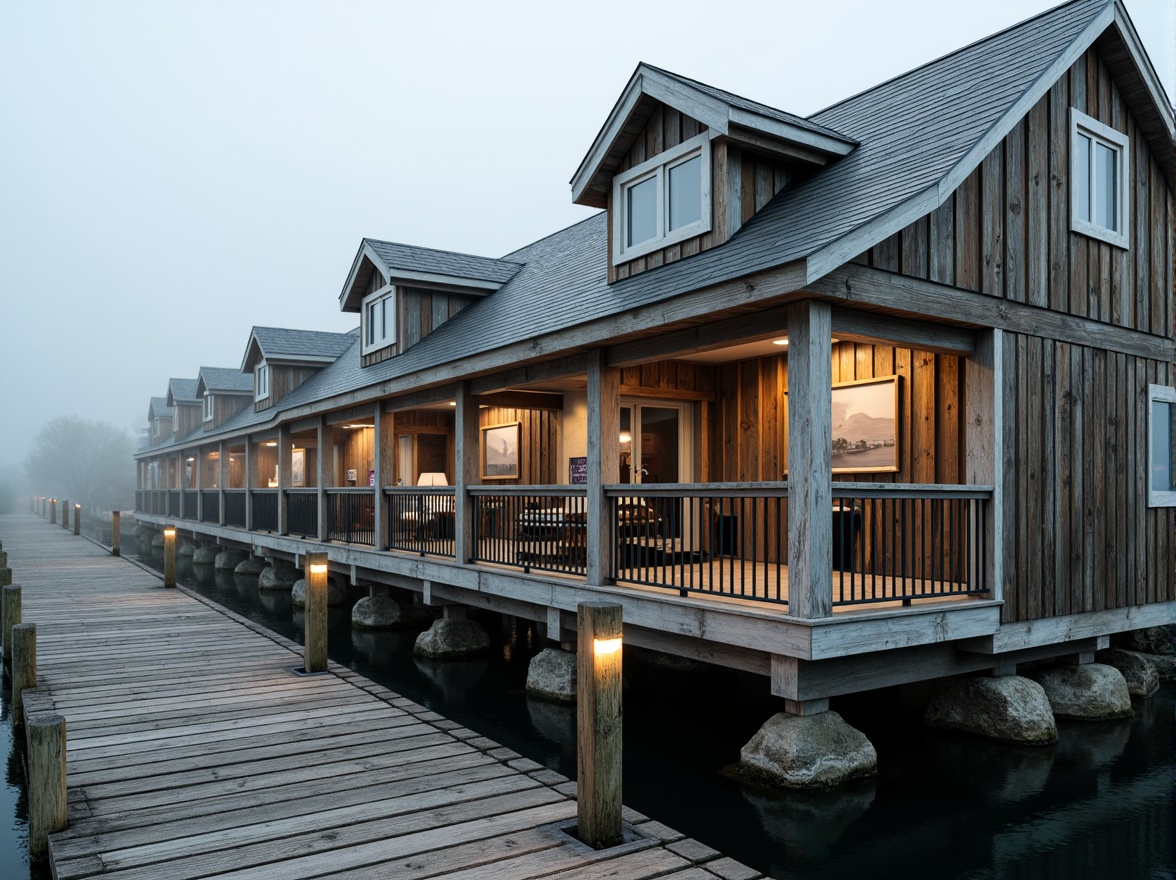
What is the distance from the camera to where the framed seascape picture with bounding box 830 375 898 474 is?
9.41 m

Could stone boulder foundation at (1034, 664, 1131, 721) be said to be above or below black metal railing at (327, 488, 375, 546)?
below

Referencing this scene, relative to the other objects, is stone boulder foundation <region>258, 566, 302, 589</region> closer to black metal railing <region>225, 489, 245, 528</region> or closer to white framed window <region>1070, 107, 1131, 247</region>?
black metal railing <region>225, 489, 245, 528</region>

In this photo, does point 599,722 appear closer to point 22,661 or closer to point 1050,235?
point 22,661

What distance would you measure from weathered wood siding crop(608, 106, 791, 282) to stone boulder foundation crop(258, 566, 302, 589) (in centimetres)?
1314

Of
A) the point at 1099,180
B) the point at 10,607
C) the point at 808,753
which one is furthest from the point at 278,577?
the point at 1099,180

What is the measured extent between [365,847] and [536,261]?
1294 centimetres

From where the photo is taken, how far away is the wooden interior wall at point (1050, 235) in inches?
298

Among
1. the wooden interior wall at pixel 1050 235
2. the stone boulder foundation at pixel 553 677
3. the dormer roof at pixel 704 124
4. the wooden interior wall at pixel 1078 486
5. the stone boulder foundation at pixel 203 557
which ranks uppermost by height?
the dormer roof at pixel 704 124

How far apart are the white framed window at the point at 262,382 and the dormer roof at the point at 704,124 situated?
16.2m

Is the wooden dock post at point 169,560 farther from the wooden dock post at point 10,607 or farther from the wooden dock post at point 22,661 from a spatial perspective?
the wooden dock post at point 22,661

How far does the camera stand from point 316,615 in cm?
898

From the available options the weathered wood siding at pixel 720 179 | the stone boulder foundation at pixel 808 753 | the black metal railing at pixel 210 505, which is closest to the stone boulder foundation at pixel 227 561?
the black metal railing at pixel 210 505

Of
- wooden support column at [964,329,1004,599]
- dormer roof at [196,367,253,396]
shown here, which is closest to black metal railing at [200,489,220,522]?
dormer roof at [196,367,253,396]

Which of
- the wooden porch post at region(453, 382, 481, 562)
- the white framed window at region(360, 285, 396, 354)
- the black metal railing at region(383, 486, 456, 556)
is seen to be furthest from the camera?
the white framed window at region(360, 285, 396, 354)
